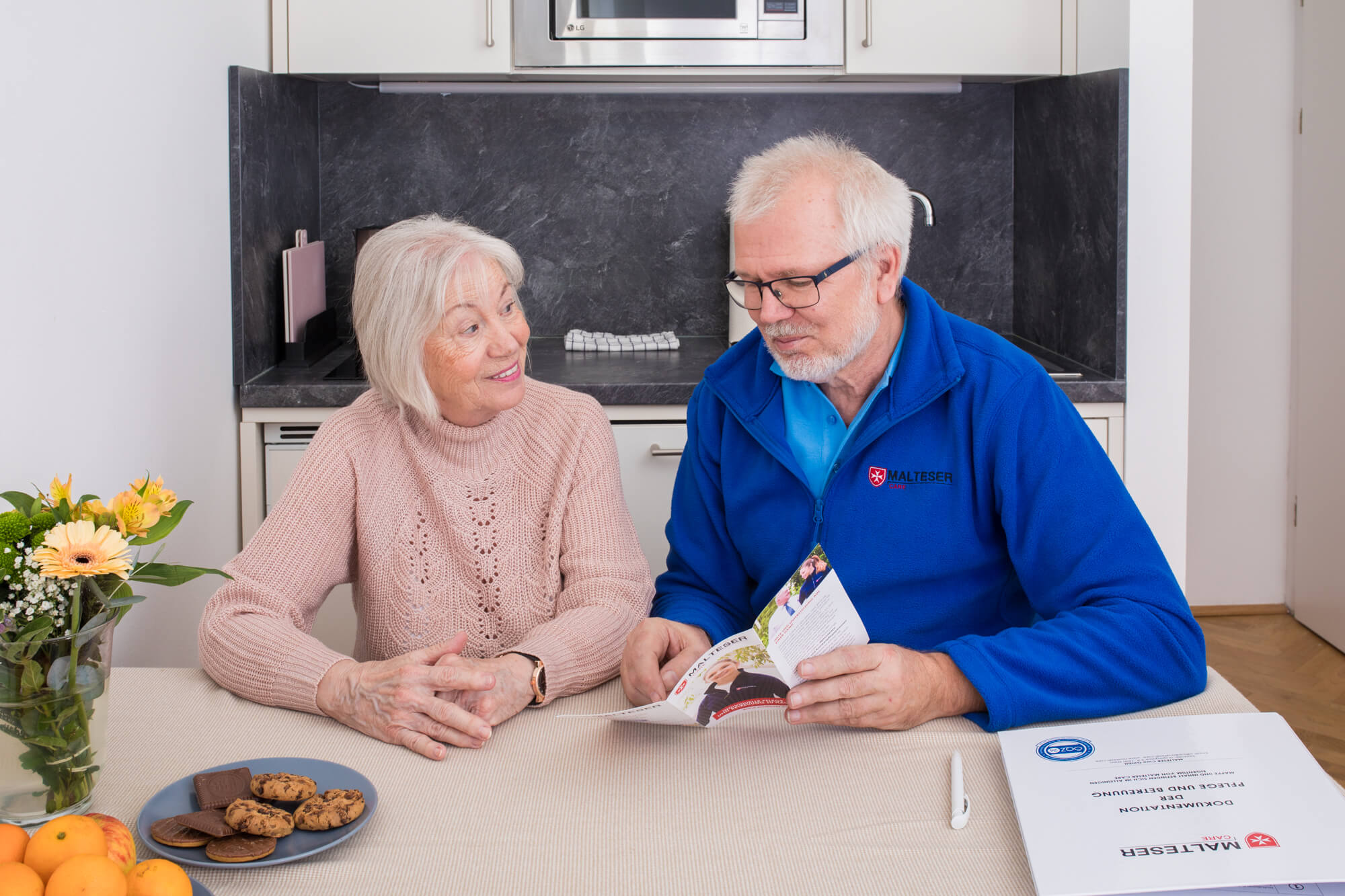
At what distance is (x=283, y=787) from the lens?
1016 mm

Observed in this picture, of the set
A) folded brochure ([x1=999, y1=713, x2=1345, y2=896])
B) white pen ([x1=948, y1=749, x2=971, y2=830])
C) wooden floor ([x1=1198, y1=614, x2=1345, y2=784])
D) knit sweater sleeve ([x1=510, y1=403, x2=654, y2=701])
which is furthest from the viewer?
wooden floor ([x1=1198, y1=614, x2=1345, y2=784])

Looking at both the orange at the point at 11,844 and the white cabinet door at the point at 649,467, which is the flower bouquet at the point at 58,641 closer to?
the orange at the point at 11,844

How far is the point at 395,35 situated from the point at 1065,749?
2094mm

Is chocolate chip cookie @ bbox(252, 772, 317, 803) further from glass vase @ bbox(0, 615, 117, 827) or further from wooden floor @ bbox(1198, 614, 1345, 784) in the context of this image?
wooden floor @ bbox(1198, 614, 1345, 784)

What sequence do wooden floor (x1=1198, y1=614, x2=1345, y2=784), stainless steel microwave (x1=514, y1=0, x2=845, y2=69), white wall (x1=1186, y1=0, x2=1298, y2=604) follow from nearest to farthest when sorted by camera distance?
stainless steel microwave (x1=514, y1=0, x2=845, y2=69), wooden floor (x1=1198, y1=614, x2=1345, y2=784), white wall (x1=1186, y1=0, x2=1298, y2=604)

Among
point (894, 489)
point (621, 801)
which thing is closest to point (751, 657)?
point (621, 801)

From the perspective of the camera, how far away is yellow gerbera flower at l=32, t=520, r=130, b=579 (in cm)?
96

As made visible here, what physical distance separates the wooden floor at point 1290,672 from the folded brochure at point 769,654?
2049 mm

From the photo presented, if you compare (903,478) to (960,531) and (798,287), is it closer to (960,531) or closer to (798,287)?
(960,531)

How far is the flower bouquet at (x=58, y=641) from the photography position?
972mm

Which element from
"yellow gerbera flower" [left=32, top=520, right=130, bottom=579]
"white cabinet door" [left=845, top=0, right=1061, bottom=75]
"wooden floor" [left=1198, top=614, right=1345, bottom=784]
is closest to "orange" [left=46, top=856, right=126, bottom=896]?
"yellow gerbera flower" [left=32, top=520, right=130, bottom=579]

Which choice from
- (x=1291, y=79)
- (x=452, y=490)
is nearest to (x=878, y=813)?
(x=452, y=490)

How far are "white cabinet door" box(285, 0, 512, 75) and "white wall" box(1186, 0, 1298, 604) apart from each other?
6.83ft

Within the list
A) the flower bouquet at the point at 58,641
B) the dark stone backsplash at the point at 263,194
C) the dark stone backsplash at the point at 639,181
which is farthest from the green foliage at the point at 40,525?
the dark stone backsplash at the point at 639,181
